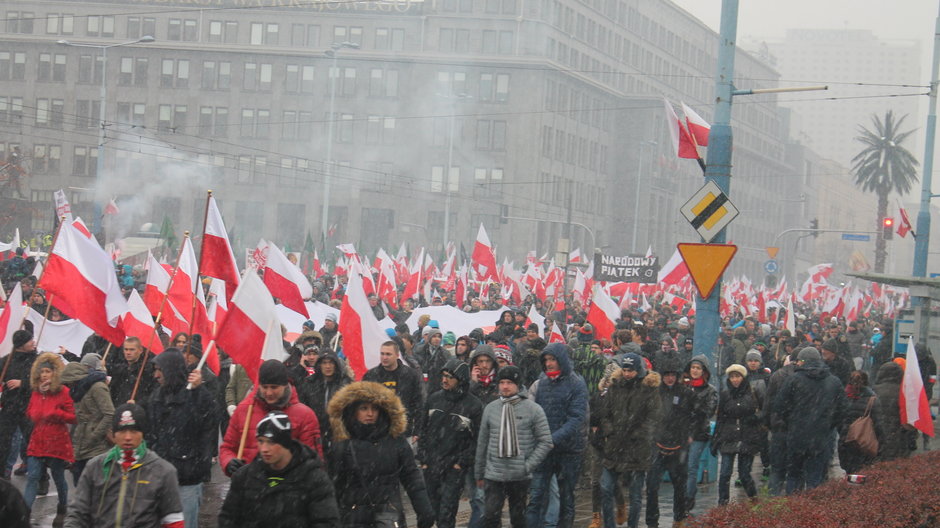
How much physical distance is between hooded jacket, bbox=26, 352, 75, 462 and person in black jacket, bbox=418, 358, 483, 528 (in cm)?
291

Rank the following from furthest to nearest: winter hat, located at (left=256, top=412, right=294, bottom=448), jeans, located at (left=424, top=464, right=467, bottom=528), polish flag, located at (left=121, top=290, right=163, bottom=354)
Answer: polish flag, located at (left=121, top=290, right=163, bottom=354)
jeans, located at (left=424, top=464, right=467, bottom=528)
winter hat, located at (left=256, top=412, right=294, bottom=448)

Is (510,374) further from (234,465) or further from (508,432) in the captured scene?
(234,465)

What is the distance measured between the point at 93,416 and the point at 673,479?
192 inches

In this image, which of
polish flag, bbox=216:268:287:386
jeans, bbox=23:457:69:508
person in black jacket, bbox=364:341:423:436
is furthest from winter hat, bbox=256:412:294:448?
jeans, bbox=23:457:69:508

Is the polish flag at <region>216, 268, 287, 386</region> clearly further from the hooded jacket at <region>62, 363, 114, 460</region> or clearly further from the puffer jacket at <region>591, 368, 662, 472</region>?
the puffer jacket at <region>591, 368, 662, 472</region>

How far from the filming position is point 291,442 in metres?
5.44

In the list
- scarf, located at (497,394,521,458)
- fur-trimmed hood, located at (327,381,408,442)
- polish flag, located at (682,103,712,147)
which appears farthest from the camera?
polish flag, located at (682,103,712,147)

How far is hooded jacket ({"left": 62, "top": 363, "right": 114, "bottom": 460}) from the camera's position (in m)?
9.16

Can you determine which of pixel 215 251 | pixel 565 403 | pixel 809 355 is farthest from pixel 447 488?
pixel 809 355

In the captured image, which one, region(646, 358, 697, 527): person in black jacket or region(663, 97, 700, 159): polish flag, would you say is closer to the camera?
region(646, 358, 697, 527): person in black jacket

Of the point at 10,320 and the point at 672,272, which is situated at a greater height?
the point at 672,272

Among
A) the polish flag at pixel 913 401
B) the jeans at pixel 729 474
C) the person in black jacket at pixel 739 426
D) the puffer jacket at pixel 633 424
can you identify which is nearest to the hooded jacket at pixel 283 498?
the puffer jacket at pixel 633 424

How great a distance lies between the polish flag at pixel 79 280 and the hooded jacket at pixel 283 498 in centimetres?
584

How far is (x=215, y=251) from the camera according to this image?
9625mm
